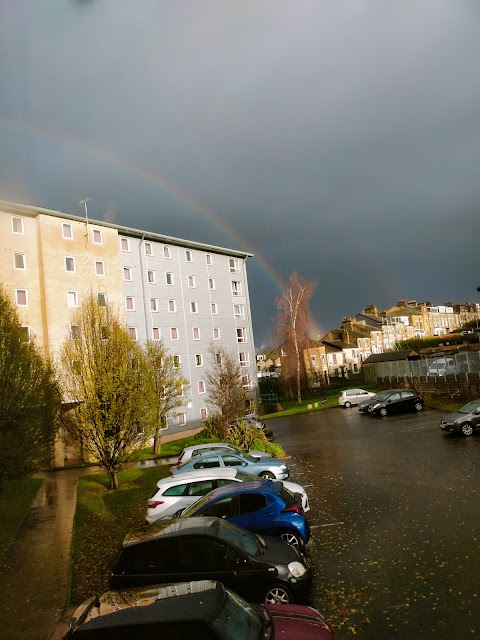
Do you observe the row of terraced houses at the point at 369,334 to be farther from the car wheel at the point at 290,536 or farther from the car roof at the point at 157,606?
the car roof at the point at 157,606

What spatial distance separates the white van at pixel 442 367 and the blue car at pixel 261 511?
28679mm

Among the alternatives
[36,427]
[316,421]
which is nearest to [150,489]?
[36,427]

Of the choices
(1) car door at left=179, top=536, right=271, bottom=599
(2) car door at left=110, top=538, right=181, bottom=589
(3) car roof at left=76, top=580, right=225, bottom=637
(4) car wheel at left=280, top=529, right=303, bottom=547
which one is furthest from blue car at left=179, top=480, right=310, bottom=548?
(3) car roof at left=76, top=580, right=225, bottom=637

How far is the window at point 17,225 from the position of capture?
1395 inches

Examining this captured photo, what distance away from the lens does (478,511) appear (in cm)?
1203

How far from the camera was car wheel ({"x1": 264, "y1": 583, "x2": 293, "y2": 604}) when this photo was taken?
7.92m

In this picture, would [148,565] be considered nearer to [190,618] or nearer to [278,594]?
[278,594]

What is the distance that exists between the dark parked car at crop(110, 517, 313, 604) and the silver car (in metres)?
8.39

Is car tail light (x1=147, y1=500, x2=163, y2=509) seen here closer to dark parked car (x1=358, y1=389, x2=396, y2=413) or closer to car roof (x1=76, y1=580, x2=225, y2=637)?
car roof (x1=76, y1=580, x2=225, y2=637)

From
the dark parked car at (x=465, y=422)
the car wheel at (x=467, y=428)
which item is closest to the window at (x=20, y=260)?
the dark parked car at (x=465, y=422)

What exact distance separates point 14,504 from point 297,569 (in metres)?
17.5

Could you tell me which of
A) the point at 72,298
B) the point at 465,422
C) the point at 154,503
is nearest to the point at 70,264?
the point at 72,298

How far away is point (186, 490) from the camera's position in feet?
44.0

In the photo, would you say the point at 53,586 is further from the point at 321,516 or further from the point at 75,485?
the point at 75,485
